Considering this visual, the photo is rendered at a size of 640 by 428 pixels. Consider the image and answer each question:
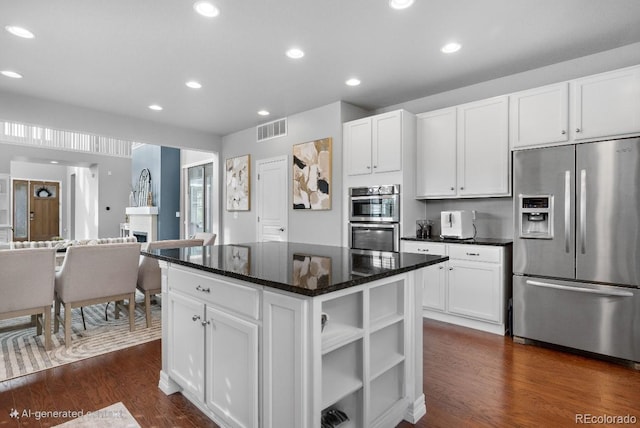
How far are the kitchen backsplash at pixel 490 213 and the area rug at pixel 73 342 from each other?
3555mm

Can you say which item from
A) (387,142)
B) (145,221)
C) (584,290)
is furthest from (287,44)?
(145,221)

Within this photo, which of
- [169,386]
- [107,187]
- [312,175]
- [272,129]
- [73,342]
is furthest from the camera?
[107,187]

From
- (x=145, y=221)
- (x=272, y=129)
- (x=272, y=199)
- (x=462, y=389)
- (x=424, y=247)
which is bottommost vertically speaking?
(x=462, y=389)

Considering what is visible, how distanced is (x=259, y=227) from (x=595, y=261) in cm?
443

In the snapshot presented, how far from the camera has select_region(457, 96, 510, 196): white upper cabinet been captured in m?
3.43

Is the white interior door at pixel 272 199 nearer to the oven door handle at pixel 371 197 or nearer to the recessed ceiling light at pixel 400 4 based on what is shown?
the oven door handle at pixel 371 197

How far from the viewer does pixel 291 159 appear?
5168 millimetres

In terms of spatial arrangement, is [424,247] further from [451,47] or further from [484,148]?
[451,47]

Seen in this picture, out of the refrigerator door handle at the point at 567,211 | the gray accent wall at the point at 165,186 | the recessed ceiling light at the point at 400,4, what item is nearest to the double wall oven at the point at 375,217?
the refrigerator door handle at the point at 567,211

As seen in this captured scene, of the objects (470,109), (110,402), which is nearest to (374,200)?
(470,109)

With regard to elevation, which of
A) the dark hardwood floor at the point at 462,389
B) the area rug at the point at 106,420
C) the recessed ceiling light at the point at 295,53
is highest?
the recessed ceiling light at the point at 295,53

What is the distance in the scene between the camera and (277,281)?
53.1 inches

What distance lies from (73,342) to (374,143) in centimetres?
372

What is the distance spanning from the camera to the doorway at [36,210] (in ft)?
33.8
